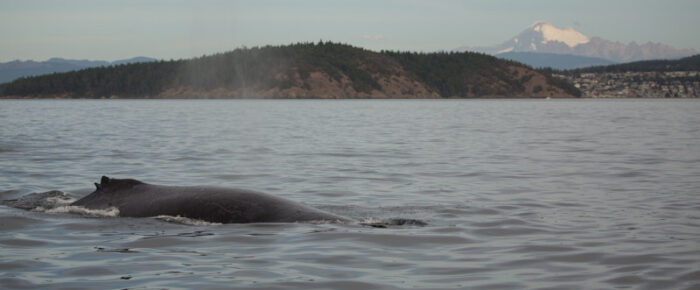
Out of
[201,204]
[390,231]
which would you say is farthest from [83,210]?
[390,231]

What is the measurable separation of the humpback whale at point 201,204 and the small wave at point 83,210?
71mm

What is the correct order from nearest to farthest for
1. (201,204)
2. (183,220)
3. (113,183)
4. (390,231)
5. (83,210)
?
(390,231) → (183,220) → (201,204) → (113,183) → (83,210)

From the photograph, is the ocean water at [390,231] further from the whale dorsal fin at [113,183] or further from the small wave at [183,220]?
the whale dorsal fin at [113,183]

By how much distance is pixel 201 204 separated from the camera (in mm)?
10789

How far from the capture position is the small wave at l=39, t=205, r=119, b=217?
11.1 m

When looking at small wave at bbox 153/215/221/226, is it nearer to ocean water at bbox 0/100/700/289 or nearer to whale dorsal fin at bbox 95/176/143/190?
ocean water at bbox 0/100/700/289

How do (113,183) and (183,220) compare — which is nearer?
(183,220)

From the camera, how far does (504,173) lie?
63.3 ft

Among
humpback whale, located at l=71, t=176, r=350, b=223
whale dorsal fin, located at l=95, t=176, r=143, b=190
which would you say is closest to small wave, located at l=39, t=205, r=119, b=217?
humpback whale, located at l=71, t=176, r=350, b=223

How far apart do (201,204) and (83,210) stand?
2200 mm

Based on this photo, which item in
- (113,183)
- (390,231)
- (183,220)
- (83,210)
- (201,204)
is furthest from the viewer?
(83,210)

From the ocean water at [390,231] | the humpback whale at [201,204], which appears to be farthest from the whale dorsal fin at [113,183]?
the ocean water at [390,231]

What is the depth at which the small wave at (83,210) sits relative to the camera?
11148 millimetres

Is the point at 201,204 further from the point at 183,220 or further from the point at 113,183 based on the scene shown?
the point at 113,183
